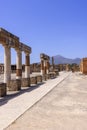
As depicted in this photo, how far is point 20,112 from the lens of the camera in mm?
10867

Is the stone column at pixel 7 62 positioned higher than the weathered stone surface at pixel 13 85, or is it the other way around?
the stone column at pixel 7 62

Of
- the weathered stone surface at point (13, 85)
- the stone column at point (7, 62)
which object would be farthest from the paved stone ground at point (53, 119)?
the stone column at point (7, 62)

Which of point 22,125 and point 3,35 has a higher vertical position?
point 3,35

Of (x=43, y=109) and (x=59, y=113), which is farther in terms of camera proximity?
(x=43, y=109)

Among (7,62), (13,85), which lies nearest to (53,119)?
(13,85)

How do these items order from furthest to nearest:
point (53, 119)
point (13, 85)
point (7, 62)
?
point (7, 62), point (13, 85), point (53, 119)

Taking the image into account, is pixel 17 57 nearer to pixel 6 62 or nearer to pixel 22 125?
pixel 6 62

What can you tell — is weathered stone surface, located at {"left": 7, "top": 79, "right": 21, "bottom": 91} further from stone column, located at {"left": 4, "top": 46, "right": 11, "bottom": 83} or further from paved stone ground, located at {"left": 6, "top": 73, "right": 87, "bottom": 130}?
paved stone ground, located at {"left": 6, "top": 73, "right": 87, "bottom": 130}

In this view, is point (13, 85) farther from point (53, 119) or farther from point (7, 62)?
point (53, 119)

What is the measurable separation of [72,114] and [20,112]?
199 centimetres

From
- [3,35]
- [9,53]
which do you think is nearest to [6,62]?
[9,53]

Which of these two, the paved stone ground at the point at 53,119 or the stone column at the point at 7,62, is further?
the stone column at the point at 7,62

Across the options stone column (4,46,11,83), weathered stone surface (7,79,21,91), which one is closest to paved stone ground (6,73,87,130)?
weathered stone surface (7,79,21,91)

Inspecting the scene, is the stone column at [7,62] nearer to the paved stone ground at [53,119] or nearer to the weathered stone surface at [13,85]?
the weathered stone surface at [13,85]
